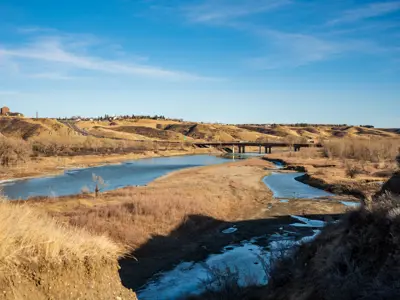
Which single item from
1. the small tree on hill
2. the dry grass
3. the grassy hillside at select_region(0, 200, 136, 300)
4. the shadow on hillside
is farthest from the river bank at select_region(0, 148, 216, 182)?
the grassy hillside at select_region(0, 200, 136, 300)

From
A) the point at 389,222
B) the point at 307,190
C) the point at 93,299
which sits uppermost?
the point at 389,222

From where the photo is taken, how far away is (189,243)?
2333cm

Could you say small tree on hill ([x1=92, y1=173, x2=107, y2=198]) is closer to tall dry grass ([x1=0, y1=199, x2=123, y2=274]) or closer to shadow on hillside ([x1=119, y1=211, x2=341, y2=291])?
shadow on hillside ([x1=119, y1=211, x2=341, y2=291])

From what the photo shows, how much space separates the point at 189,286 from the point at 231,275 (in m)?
4.32

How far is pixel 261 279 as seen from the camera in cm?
1672

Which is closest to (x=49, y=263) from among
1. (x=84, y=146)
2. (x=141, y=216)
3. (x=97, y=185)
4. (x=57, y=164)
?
(x=141, y=216)

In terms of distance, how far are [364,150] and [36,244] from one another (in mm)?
96147

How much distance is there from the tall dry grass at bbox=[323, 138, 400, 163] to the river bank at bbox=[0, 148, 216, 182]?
5505 cm

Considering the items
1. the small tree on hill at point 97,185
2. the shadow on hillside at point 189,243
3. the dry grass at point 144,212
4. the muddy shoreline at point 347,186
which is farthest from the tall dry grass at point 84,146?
the shadow on hillside at point 189,243

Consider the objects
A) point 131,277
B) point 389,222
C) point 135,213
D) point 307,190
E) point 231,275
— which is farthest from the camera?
point 307,190

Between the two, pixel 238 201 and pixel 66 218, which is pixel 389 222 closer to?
pixel 66 218

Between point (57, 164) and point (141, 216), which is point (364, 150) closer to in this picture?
point (57, 164)

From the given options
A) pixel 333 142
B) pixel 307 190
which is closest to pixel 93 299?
pixel 307 190

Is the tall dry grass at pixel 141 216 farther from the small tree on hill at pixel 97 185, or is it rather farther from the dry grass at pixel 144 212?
the small tree on hill at pixel 97 185
